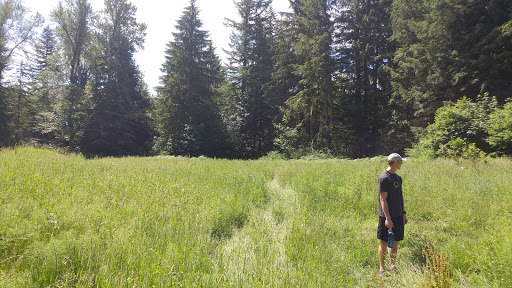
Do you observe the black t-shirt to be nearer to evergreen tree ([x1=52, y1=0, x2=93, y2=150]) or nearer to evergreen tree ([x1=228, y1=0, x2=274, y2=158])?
evergreen tree ([x1=228, y1=0, x2=274, y2=158])

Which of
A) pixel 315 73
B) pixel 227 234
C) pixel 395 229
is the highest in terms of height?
pixel 315 73

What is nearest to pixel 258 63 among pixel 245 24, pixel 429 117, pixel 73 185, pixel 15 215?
pixel 245 24

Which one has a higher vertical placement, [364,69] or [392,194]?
[364,69]

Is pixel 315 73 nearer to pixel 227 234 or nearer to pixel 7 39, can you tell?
pixel 227 234

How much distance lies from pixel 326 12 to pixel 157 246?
27.5 metres

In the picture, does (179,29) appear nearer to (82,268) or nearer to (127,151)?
(127,151)

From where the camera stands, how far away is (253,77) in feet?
91.7

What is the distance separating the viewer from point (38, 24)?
85.8 ft

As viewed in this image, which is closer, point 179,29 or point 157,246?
point 157,246

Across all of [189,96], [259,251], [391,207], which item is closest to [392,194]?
[391,207]

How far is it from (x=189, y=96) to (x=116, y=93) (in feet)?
32.2

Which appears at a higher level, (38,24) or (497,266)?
(38,24)

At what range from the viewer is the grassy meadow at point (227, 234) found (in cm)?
259

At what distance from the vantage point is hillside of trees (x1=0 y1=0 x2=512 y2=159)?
2194 cm
